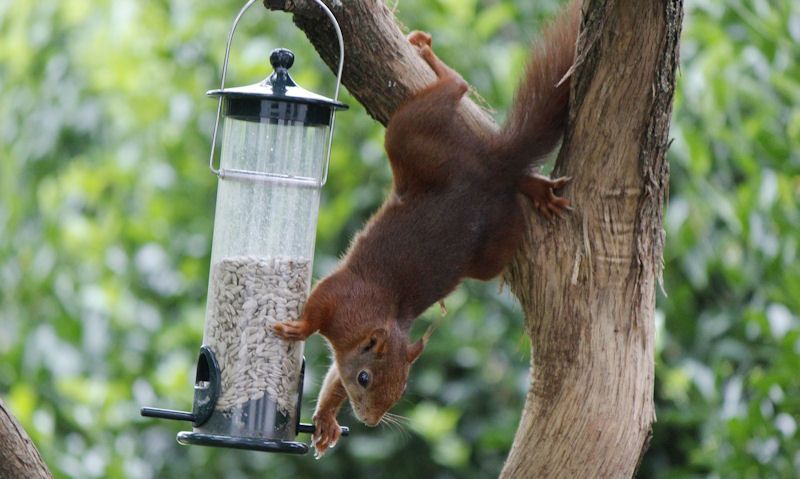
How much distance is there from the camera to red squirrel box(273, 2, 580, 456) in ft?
7.41

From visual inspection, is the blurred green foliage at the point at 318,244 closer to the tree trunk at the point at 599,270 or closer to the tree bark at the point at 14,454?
the tree trunk at the point at 599,270

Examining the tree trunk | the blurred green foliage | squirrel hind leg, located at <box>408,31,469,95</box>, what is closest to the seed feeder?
squirrel hind leg, located at <box>408,31,469,95</box>

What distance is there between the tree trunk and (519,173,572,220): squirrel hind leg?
2 centimetres

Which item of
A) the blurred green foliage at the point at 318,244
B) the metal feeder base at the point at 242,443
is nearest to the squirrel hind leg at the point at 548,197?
the metal feeder base at the point at 242,443

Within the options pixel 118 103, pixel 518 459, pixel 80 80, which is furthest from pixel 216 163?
pixel 518 459

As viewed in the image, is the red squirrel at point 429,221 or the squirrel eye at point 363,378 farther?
the squirrel eye at point 363,378

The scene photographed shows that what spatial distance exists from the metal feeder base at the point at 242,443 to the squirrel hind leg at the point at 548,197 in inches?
26.2

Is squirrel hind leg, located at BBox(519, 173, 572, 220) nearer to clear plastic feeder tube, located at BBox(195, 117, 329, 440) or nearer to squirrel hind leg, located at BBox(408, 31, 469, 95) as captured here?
squirrel hind leg, located at BBox(408, 31, 469, 95)

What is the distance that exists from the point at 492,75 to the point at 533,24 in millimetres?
477

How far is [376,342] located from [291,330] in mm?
184

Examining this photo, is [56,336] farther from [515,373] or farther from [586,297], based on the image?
[586,297]

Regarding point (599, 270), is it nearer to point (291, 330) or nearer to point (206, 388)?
point (291, 330)

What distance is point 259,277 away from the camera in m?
2.40

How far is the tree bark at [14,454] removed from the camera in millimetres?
1932
